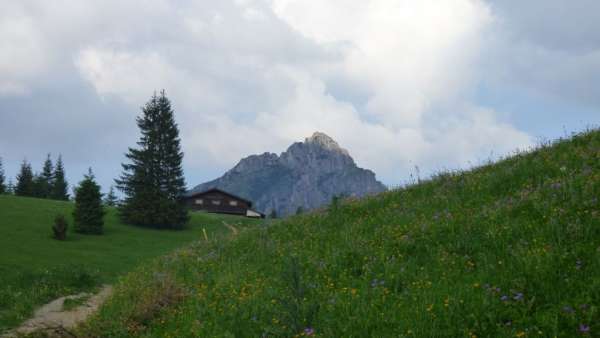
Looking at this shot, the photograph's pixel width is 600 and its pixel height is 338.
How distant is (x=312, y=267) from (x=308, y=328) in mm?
3415

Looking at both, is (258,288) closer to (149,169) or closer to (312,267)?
(312,267)

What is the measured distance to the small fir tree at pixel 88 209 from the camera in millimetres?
47750

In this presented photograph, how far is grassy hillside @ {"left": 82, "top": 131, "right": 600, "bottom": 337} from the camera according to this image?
650 cm

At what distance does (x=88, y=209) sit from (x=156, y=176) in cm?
1216

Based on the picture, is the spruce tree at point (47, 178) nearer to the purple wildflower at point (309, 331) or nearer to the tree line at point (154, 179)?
the tree line at point (154, 179)

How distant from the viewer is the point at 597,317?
5844mm

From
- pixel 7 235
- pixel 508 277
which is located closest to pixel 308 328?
pixel 508 277

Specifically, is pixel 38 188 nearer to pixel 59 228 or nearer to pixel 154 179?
pixel 154 179

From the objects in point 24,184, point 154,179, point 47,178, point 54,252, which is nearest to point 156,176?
point 154,179

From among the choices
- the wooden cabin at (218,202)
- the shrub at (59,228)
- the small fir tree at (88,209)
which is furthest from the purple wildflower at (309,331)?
the wooden cabin at (218,202)

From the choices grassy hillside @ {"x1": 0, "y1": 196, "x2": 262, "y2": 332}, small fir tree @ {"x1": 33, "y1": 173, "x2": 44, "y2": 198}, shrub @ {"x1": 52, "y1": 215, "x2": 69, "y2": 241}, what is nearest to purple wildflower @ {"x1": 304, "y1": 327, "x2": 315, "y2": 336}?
grassy hillside @ {"x1": 0, "y1": 196, "x2": 262, "y2": 332}

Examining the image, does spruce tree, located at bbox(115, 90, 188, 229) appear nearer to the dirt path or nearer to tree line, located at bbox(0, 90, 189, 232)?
tree line, located at bbox(0, 90, 189, 232)

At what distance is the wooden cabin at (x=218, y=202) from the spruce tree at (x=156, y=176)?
87.7ft

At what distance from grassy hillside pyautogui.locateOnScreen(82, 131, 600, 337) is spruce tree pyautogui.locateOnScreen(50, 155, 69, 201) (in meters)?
85.2
